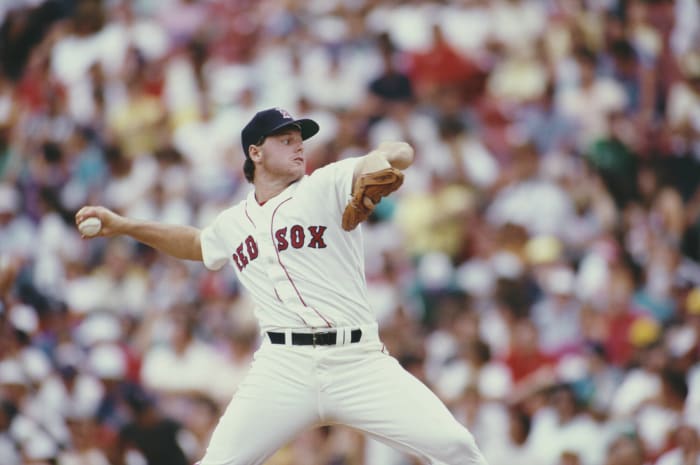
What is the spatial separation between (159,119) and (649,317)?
6.09 metres

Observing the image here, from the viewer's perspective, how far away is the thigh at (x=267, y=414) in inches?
243

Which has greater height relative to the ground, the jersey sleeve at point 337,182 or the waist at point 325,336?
the jersey sleeve at point 337,182

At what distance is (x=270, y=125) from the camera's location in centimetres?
650

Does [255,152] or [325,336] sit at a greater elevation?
[255,152]

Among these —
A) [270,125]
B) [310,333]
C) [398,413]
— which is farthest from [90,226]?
[398,413]

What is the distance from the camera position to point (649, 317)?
10.6 m

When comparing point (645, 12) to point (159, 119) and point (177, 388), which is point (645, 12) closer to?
point (159, 119)

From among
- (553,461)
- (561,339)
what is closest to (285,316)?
(553,461)

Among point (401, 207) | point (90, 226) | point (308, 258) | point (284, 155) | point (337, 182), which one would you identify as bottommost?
point (308, 258)

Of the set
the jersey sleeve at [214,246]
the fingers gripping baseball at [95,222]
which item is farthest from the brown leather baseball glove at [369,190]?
the fingers gripping baseball at [95,222]

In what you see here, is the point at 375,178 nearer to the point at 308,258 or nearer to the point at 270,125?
the point at 308,258

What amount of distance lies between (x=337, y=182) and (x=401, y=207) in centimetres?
643

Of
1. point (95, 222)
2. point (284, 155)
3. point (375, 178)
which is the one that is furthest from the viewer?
point (95, 222)

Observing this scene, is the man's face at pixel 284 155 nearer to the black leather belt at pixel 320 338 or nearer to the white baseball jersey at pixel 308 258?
the white baseball jersey at pixel 308 258
